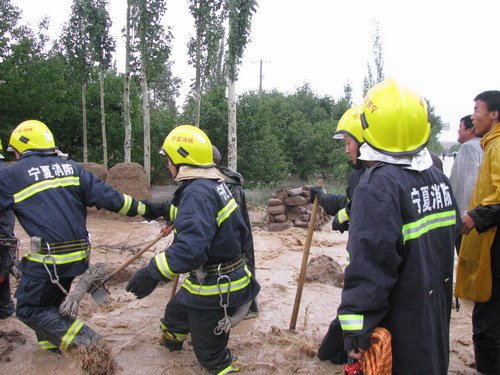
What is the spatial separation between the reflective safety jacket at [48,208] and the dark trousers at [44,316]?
0.34 ft

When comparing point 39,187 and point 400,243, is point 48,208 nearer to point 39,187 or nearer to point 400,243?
point 39,187

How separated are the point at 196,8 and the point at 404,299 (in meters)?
14.6

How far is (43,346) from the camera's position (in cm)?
381

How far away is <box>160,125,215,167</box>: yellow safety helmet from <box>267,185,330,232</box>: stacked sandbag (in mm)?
7126

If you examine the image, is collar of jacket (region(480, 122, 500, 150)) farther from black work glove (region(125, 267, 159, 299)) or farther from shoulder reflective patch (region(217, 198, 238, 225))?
black work glove (region(125, 267, 159, 299))

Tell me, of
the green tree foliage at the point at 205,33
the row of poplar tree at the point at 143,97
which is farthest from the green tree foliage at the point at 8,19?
the green tree foliage at the point at 205,33

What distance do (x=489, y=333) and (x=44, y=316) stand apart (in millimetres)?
3352

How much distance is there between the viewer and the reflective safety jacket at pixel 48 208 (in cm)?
351

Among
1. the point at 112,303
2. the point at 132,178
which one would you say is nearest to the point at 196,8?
the point at 132,178

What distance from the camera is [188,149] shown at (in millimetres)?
3342

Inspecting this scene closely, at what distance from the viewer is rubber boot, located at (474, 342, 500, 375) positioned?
128 inches

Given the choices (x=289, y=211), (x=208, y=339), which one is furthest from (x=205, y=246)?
(x=289, y=211)

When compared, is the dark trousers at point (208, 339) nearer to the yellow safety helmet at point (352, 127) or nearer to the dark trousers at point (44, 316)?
the dark trousers at point (44, 316)

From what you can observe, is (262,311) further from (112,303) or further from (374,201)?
(374,201)
